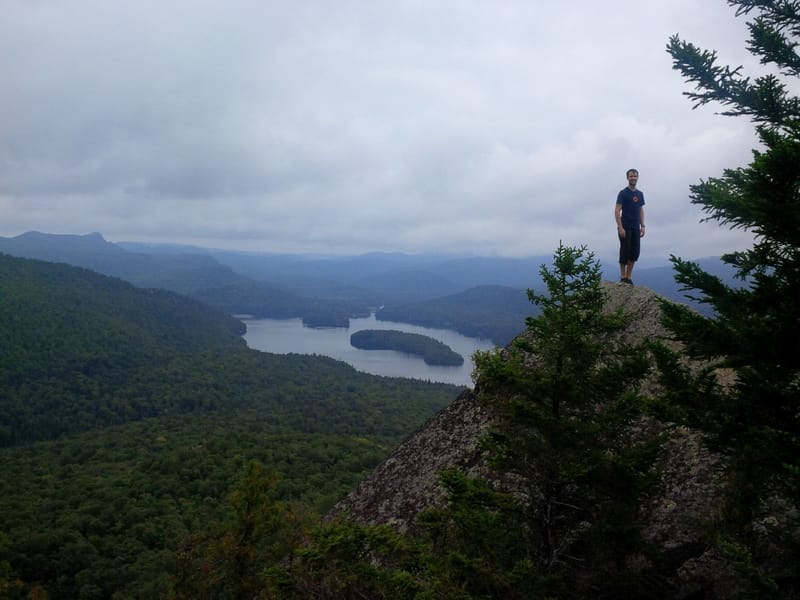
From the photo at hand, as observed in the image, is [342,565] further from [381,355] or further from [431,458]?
[381,355]

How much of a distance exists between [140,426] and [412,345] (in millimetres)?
101327

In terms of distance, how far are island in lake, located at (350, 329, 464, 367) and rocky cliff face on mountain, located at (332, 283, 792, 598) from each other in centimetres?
13412

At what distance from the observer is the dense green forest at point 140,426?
99.8ft

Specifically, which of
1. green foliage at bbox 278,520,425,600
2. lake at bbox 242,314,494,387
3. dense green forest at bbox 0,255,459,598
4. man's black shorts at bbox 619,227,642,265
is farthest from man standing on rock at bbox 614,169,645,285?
lake at bbox 242,314,494,387

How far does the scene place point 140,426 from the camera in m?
73.5

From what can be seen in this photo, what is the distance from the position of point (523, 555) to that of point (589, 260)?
12.0 feet

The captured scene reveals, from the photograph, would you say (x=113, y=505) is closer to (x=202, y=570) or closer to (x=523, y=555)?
(x=202, y=570)

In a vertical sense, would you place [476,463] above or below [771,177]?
below

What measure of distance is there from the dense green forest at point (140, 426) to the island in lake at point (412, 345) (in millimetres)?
34039

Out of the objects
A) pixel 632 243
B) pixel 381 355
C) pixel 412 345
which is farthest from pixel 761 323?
pixel 412 345

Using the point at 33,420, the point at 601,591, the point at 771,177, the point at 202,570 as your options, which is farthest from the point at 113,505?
the point at 33,420

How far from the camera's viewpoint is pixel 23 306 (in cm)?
13038

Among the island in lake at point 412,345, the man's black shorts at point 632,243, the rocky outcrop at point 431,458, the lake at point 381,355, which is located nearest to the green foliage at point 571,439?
the rocky outcrop at point 431,458

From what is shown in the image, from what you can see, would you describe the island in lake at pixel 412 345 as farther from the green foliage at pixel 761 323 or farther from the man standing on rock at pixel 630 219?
the green foliage at pixel 761 323
